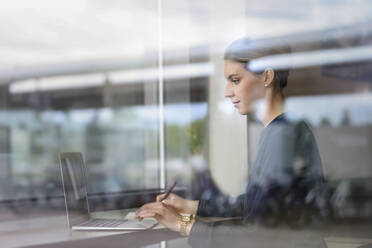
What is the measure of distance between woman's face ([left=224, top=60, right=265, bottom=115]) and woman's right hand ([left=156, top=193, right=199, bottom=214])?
26 centimetres

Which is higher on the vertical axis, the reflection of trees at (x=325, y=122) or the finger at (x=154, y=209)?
the reflection of trees at (x=325, y=122)

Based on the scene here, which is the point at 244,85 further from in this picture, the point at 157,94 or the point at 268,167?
the point at 157,94

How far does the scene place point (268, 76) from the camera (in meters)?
0.99

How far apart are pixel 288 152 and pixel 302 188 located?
118 millimetres

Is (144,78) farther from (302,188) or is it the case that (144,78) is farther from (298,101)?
(302,188)

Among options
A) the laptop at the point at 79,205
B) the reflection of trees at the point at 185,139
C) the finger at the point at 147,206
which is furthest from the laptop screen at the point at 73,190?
the reflection of trees at the point at 185,139

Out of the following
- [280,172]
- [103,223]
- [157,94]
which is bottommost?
[103,223]

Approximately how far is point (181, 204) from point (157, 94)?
1.33m

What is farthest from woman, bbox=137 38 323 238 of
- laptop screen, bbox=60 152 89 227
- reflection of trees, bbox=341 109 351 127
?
reflection of trees, bbox=341 109 351 127

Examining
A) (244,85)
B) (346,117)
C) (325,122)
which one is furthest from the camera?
(346,117)

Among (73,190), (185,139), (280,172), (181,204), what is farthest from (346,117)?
(73,190)

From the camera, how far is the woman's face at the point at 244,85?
1.00 meters

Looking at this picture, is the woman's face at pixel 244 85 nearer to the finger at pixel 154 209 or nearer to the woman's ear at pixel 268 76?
the woman's ear at pixel 268 76

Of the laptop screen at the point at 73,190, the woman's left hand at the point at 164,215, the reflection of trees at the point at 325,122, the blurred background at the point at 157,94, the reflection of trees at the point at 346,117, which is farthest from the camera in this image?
the reflection of trees at the point at 346,117
